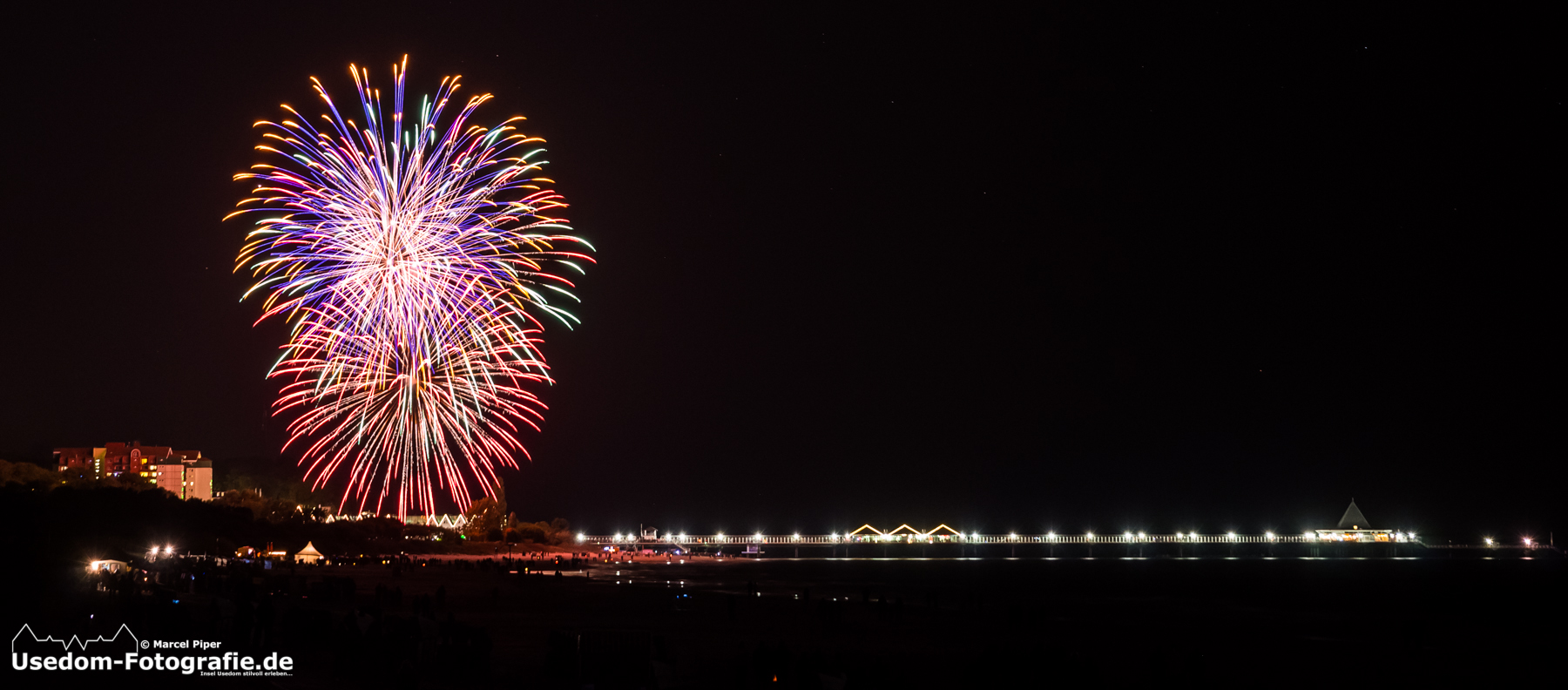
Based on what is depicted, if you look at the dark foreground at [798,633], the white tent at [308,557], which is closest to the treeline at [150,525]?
the white tent at [308,557]

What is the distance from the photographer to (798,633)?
2900cm

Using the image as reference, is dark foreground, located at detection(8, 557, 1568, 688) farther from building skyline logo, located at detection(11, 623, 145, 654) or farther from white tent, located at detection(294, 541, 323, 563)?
white tent, located at detection(294, 541, 323, 563)

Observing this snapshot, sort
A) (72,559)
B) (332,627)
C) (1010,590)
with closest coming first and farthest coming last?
(332,627), (72,559), (1010,590)

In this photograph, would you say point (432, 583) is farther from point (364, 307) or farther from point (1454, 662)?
point (1454, 662)

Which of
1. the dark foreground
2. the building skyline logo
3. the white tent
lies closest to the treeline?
the white tent

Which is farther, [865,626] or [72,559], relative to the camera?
[72,559]

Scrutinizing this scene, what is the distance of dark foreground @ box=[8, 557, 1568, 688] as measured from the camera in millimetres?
18922

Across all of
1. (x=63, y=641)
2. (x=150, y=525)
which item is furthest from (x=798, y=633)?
(x=150, y=525)

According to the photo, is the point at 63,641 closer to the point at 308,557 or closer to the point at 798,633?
the point at 798,633

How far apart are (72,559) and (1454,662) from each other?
5058cm

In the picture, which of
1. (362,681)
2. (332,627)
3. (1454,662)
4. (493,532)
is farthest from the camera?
(493,532)

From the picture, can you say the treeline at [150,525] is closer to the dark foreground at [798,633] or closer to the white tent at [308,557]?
the white tent at [308,557]

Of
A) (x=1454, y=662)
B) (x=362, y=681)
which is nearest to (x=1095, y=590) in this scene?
(x=1454, y=662)

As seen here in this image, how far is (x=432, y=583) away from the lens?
48094 mm
